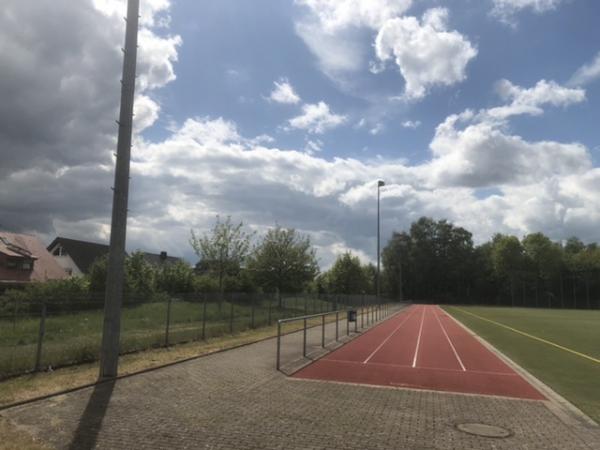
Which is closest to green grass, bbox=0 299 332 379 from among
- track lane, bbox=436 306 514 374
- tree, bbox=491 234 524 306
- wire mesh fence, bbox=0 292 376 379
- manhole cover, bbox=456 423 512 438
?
wire mesh fence, bbox=0 292 376 379

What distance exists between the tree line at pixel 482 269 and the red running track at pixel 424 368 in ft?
323

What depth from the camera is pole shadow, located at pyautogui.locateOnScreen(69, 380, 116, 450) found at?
6.10 m

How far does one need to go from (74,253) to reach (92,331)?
48856mm

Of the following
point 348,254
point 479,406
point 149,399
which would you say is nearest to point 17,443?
point 149,399

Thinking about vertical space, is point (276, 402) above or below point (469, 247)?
below

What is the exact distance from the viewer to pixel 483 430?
23.7 feet

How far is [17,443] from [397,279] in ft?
395

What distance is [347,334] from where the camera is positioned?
2211 centimetres

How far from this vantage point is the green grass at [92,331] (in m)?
10.2

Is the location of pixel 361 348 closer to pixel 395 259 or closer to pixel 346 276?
pixel 346 276

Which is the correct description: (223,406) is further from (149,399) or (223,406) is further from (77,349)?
(77,349)

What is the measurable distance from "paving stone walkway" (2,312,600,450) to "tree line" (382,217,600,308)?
107 meters

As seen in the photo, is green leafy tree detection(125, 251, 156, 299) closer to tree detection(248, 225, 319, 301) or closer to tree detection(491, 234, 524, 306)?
tree detection(248, 225, 319, 301)

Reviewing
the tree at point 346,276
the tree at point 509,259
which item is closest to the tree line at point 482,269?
the tree at point 509,259
